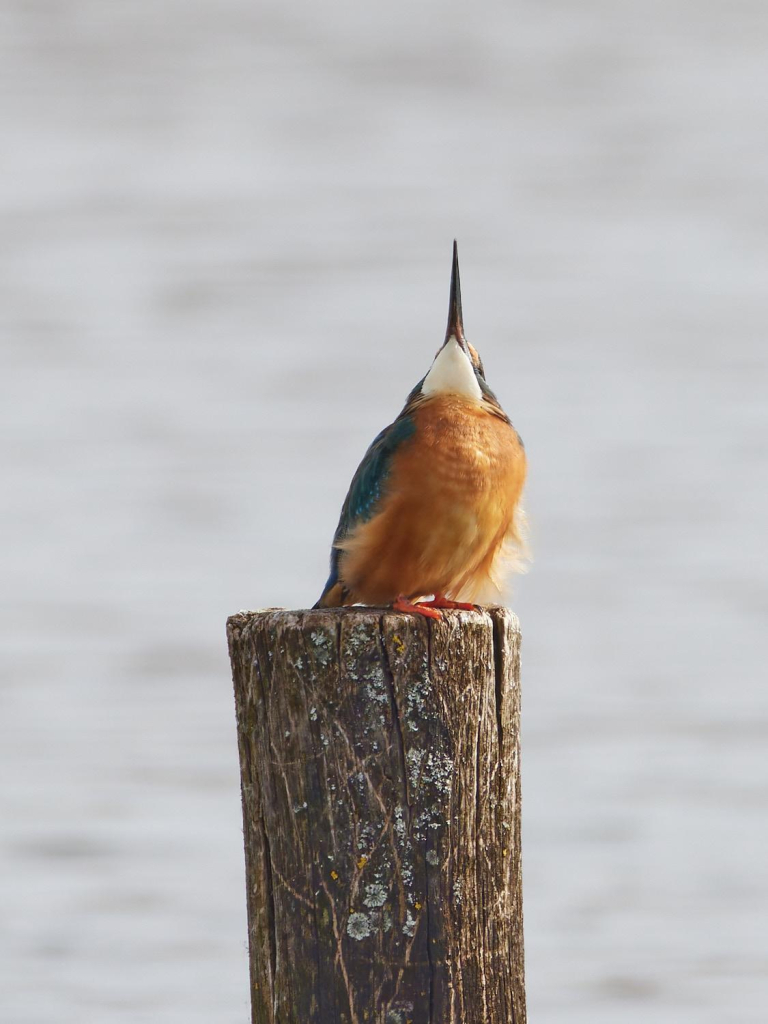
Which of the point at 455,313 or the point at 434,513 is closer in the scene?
the point at 434,513

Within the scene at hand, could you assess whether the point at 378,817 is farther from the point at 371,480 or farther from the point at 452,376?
the point at 452,376

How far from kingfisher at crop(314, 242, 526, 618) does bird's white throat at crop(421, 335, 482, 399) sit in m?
Answer: 0.12

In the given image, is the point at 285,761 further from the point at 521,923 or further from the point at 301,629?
the point at 521,923

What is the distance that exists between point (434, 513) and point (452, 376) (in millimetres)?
703

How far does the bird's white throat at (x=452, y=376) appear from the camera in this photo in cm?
450

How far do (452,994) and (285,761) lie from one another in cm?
65

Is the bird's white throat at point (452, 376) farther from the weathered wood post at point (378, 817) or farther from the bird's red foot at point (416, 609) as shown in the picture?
the weathered wood post at point (378, 817)

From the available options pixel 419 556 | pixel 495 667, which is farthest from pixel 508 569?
pixel 495 667

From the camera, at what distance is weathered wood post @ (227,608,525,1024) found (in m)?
2.90

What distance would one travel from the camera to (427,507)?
407 centimetres

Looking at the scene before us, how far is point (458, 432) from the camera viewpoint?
4188 mm

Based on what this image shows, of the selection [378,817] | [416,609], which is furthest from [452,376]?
[378,817]

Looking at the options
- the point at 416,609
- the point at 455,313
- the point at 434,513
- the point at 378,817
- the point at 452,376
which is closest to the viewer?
the point at 378,817

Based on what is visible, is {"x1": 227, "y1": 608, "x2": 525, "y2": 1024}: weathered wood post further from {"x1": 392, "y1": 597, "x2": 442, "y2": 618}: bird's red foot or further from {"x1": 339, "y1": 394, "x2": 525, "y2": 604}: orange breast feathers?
{"x1": 339, "y1": 394, "x2": 525, "y2": 604}: orange breast feathers
